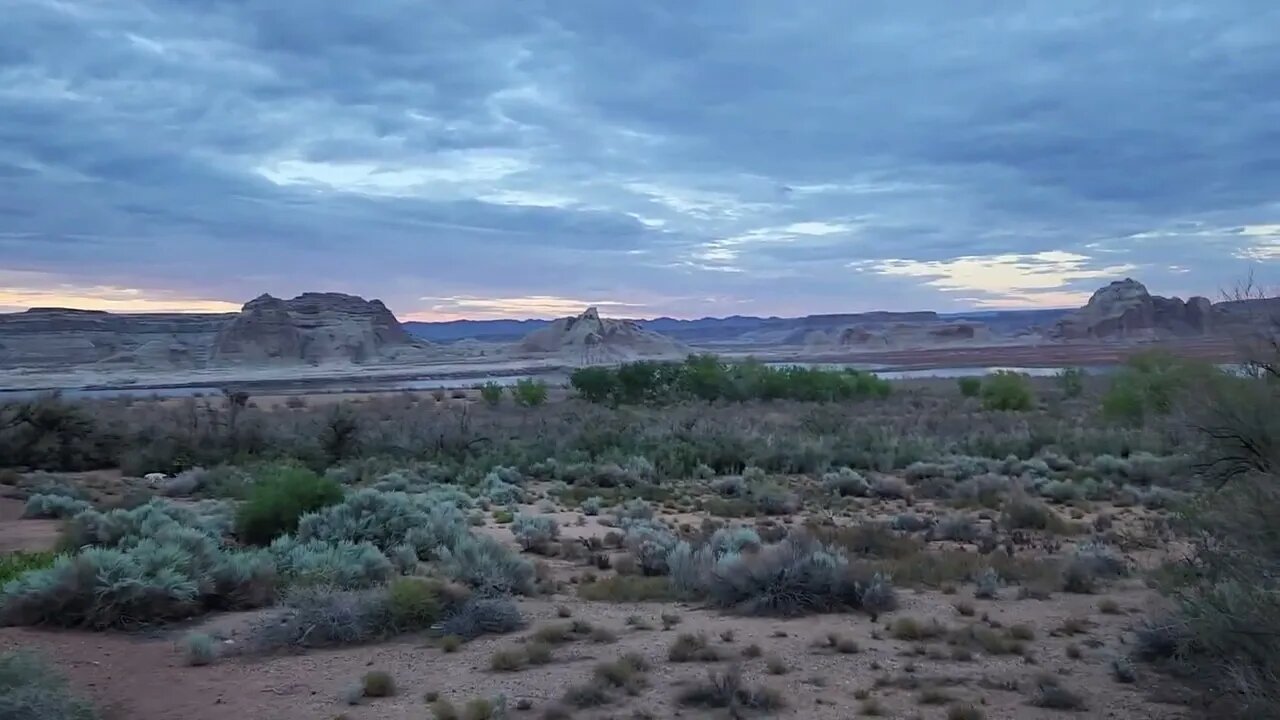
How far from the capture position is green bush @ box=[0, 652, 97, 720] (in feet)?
23.9

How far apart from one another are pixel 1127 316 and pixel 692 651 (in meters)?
168

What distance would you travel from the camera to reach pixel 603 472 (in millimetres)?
27031

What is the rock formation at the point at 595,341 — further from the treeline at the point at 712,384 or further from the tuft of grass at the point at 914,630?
the tuft of grass at the point at 914,630

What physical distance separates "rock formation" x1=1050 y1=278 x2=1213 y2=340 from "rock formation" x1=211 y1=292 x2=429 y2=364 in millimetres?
101792

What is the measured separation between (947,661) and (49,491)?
799 inches

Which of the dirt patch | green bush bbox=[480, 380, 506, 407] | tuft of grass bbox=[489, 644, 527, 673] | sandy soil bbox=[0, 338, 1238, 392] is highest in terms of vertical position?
tuft of grass bbox=[489, 644, 527, 673]

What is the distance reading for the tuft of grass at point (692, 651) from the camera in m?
10.2

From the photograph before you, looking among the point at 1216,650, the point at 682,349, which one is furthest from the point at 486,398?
the point at 682,349

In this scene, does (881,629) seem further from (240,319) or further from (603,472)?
(240,319)

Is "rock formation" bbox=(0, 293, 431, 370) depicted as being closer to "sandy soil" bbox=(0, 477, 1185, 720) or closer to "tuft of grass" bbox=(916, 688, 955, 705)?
"sandy soil" bbox=(0, 477, 1185, 720)

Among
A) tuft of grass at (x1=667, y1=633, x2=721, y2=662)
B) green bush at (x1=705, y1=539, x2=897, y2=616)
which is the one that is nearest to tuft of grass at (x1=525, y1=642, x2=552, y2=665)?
tuft of grass at (x1=667, y1=633, x2=721, y2=662)

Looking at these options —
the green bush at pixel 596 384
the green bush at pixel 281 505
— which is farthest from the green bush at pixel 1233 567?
the green bush at pixel 596 384

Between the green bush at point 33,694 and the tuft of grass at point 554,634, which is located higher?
the green bush at point 33,694

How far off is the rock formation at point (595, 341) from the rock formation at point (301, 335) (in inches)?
813
